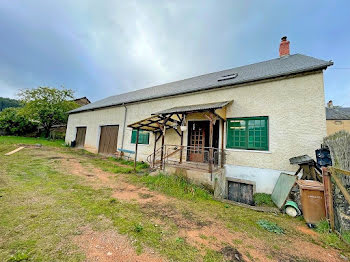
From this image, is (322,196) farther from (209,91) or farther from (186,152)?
(209,91)

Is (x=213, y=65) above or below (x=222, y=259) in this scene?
above

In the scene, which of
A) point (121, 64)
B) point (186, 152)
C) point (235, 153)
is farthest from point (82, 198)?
point (121, 64)

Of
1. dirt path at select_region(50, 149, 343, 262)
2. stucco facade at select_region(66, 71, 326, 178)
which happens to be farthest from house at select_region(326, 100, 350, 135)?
dirt path at select_region(50, 149, 343, 262)

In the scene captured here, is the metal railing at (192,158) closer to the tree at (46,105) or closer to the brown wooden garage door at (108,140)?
the brown wooden garage door at (108,140)

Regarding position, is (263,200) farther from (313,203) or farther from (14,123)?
(14,123)

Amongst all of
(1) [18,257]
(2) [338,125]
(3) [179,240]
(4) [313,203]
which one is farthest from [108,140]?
(2) [338,125]

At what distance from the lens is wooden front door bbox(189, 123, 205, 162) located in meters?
7.74

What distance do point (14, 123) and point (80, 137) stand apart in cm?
1222

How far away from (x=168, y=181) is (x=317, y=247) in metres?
4.52

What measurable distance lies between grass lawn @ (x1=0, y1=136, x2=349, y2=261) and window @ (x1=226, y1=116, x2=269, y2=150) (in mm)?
2905

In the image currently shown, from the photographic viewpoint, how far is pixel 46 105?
733 inches

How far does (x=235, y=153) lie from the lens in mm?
6516

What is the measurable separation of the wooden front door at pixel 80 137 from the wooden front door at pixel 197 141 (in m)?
13.0

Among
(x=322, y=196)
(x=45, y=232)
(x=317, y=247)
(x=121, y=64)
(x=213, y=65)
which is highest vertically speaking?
(x=121, y=64)
